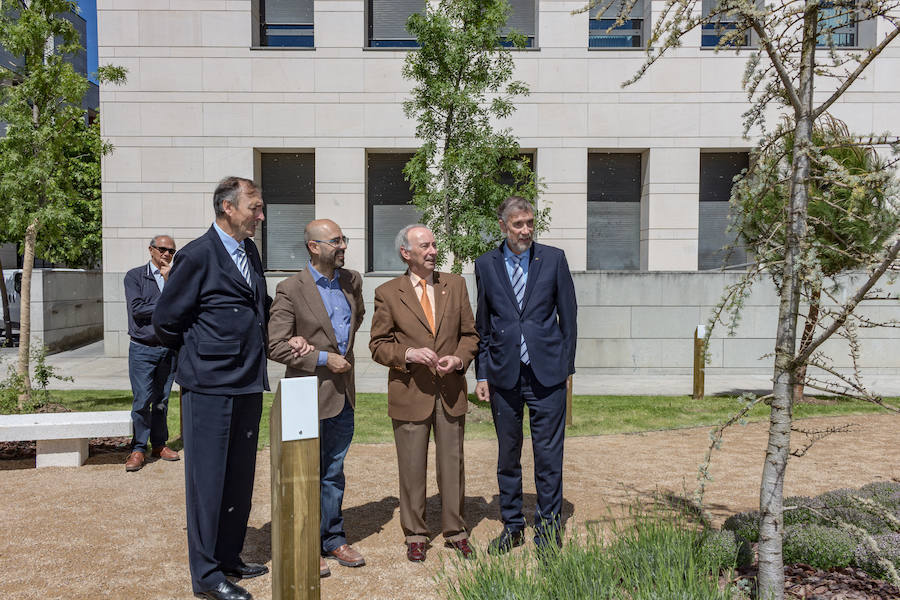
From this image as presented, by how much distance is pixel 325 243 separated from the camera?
14.0ft

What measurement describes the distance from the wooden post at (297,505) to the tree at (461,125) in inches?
257

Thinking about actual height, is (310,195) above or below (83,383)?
above

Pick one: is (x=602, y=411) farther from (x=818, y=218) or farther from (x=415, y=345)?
(x=818, y=218)

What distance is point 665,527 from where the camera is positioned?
3.53 meters

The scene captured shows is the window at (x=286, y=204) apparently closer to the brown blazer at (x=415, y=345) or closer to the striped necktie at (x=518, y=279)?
the brown blazer at (x=415, y=345)

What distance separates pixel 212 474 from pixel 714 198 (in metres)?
13.5

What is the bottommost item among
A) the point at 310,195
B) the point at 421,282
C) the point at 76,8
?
the point at 421,282

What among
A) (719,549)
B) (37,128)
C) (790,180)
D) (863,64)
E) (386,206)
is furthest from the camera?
(386,206)

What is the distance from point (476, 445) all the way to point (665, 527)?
4.11 metres

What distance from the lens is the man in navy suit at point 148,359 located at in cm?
624

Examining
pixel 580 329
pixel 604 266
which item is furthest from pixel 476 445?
pixel 604 266

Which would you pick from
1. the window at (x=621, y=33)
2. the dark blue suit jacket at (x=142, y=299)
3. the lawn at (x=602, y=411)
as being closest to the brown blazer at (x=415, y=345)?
the dark blue suit jacket at (x=142, y=299)

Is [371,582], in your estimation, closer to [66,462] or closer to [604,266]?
[66,462]

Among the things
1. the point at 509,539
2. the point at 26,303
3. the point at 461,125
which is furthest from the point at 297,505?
the point at 26,303
